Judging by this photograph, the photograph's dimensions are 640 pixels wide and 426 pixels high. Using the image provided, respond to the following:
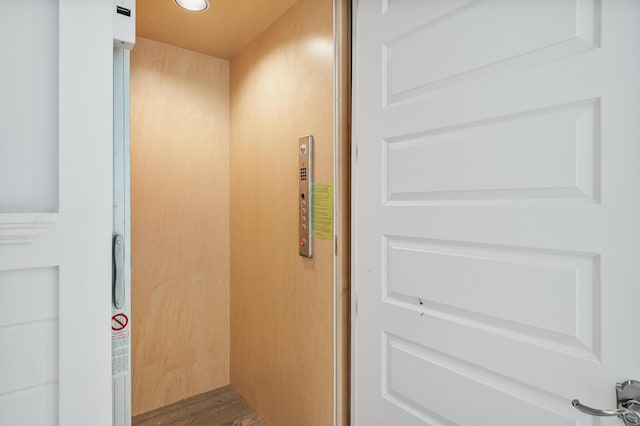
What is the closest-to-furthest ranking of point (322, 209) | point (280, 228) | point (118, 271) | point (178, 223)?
1. point (118, 271)
2. point (322, 209)
3. point (280, 228)
4. point (178, 223)

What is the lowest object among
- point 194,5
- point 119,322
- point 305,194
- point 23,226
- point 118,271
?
point 119,322

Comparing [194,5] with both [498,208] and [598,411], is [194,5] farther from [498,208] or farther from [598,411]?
[598,411]

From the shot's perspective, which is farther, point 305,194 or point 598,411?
point 305,194

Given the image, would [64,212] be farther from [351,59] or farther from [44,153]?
[351,59]

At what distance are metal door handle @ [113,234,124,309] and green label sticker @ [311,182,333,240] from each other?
0.83 metres

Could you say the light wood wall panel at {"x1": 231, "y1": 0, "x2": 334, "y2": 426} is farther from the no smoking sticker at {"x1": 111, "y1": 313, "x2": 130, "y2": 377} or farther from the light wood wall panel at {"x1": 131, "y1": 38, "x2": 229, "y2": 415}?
the no smoking sticker at {"x1": 111, "y1": 313, "x2": 130, "y2": 377}

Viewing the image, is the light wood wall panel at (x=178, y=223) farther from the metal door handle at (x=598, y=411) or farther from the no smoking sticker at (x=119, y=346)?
the metal door handle at (x=598, y=411)

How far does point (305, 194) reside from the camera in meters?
1.63

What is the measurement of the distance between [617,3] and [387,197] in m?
0.76

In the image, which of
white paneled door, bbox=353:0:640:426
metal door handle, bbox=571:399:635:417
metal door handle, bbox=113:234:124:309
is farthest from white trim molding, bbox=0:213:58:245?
metal door handle, bbox=571:399:635:417

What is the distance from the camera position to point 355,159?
4.51 ft

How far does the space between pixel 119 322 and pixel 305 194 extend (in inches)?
37.4

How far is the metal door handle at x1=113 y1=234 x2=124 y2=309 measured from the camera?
88 centimetres

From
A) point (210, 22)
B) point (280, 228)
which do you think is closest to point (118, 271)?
point (280, 228)
